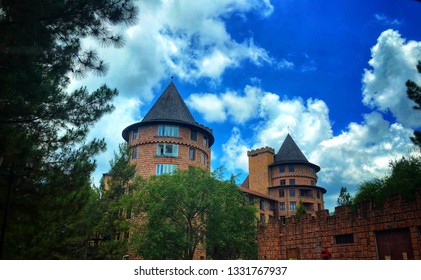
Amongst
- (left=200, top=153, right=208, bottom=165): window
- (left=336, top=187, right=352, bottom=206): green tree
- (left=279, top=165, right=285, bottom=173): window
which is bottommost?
(left=336, top=187, right=352, bottom=206): green tree

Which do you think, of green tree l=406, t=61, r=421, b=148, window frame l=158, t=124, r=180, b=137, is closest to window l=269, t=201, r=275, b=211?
window frame l=158, t=124, r=180, b=137

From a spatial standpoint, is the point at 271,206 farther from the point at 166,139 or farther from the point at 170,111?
the point at 170,111

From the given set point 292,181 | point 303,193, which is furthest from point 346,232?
point 303,193

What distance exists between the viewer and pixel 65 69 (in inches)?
237

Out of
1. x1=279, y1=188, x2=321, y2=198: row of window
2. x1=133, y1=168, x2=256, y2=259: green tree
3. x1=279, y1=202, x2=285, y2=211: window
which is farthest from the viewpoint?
x1=279, y1=202, x2=285, y2=211: window

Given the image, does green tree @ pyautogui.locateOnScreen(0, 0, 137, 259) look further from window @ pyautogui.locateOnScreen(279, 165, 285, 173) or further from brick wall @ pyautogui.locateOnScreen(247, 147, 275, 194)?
brick wall @ pyautogui.locateOnScreen(247, 147, 275, 194)

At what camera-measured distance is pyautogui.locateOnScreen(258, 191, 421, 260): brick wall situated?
7.86m

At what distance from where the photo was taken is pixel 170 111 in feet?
77.8

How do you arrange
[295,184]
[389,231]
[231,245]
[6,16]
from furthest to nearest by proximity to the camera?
[295,184] < [231,245] < [389,231] < [6,16]

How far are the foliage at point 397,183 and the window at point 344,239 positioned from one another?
1.08m

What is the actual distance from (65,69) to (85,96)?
794mm

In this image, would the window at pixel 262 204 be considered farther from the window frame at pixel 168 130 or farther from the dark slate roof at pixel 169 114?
the window frame at pixel 168 130
